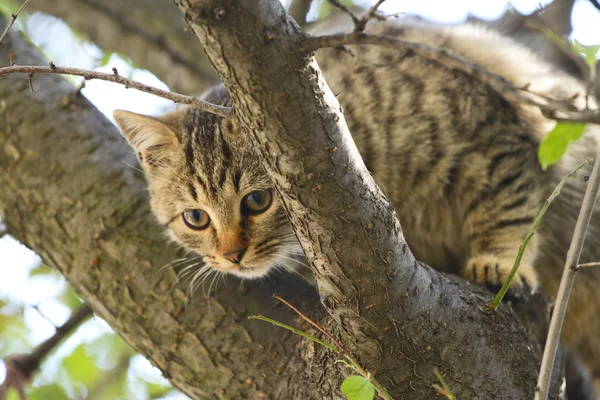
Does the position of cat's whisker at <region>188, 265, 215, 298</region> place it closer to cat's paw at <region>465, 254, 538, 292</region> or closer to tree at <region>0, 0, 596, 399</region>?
tree at <region>0, 0, 596, 399</region>

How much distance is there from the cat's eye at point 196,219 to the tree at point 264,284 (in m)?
0.25

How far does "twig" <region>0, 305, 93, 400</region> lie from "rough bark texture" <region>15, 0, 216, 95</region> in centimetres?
151

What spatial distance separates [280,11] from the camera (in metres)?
1.18

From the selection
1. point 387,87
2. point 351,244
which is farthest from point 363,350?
point 387,87

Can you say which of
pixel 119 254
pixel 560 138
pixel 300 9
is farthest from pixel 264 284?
pixel 300 9

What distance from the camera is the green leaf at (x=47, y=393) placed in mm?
2795

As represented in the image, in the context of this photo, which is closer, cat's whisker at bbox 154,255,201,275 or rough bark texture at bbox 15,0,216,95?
cat's whisker at bbox 154,255,201,275

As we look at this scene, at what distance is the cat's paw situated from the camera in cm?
221

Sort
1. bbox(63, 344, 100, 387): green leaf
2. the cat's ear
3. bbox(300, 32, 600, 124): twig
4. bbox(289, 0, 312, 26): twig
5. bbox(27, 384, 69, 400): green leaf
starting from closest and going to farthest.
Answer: bbox(300, 32, 600, 124): twig → the cat's ear → bbox(27, 384, 69, 400): green leaf → bbox(63, 344, 100, 387): green leaf → bbox(289, 0, 312, 26): twig

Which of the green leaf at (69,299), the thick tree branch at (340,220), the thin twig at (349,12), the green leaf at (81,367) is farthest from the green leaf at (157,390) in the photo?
the thin twig at (349,12)

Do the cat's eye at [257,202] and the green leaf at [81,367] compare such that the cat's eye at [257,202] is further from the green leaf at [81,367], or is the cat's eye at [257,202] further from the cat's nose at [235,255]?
the green leaf at [81,367]

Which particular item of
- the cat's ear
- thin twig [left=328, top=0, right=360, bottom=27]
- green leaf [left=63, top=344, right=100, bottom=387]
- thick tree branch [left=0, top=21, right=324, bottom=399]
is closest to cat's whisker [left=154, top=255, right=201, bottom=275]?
thick tree branch [left=0, top=21, right=324, bottom=399]

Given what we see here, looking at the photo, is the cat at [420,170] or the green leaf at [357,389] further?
the cat at [420,170]

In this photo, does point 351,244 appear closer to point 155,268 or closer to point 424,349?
point 424,349
